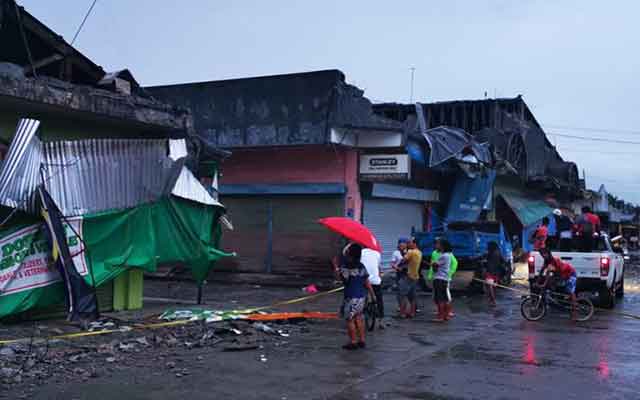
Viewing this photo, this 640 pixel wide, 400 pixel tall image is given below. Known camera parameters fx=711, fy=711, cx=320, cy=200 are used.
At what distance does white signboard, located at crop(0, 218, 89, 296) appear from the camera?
1152 centimetres

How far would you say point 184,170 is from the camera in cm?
1470

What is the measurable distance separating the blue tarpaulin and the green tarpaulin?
1477 cm

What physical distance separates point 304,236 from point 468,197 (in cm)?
842

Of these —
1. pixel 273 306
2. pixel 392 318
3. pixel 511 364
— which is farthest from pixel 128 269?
pixel 511 364

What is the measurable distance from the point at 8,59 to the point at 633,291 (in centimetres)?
2065

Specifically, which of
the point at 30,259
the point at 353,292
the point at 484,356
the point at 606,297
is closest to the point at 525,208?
the point at 606,297

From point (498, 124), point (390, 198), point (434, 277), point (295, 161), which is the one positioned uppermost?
point (498, 124)

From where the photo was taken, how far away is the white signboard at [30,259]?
37.8ft

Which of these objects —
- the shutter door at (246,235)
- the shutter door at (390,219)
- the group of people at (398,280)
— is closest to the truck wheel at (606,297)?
the group of people at (398,280)

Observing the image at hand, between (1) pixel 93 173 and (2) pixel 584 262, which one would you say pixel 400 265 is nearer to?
(2) pixel 584 262

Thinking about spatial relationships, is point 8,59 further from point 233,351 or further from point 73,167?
point 233,351

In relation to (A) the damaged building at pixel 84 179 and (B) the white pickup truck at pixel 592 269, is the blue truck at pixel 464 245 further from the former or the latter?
(A) the damaged building at pixel 84 179

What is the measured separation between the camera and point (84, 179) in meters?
12.7

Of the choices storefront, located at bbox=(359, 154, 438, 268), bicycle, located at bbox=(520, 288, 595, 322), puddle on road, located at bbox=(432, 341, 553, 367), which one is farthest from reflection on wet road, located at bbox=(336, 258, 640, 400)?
storefront, located at bbox=(359, 154, 438, 268)
